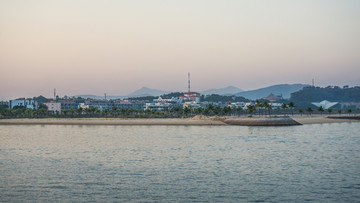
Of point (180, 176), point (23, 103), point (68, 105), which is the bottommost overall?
point (180, 176)

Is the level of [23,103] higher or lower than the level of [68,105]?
higher

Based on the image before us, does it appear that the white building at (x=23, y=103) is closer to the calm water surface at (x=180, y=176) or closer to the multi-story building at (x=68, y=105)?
the multi-story building at (x=68, y=105)

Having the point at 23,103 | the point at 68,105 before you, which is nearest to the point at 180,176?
the point at 68,105

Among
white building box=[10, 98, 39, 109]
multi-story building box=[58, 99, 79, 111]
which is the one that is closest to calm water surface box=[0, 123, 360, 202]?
multi-story building box=[58, 99, 79, 111]

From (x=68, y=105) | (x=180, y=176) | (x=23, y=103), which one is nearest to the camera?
(x=180, y=176)

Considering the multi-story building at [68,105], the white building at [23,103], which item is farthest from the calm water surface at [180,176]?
the white building at [23,103]

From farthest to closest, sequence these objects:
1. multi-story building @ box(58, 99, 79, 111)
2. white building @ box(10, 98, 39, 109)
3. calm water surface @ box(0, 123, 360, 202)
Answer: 1. multi-story building @ box(58, 99, 79, 111)
2. white building @ box(10, 98, 39, 109)
3. calm water surface @ box(0, 123, 360, 202)

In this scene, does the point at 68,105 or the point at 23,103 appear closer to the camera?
the point at 23,103

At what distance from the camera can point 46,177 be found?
21641 mm

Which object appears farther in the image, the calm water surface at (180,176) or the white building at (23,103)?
the white building at (23,103)

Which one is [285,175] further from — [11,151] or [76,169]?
[11,151]

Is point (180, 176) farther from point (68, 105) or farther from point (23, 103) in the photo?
point (23, 103)

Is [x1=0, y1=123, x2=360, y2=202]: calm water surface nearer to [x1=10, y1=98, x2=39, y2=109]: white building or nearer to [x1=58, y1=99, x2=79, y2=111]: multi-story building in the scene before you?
[x1=58, y1=99, x2=79, y2=111]: multi-story building

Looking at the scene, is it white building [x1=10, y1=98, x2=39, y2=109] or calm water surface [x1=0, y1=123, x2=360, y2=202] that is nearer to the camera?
calm water surface [x1=0, y1=123, x2=360, y2=202]
